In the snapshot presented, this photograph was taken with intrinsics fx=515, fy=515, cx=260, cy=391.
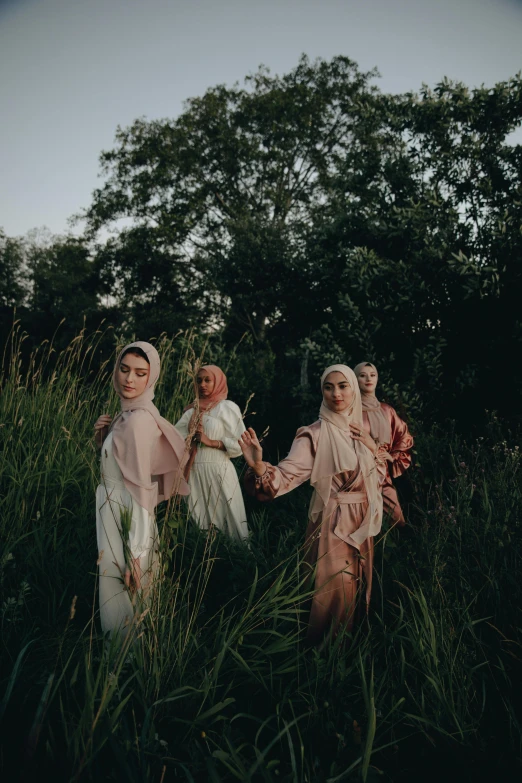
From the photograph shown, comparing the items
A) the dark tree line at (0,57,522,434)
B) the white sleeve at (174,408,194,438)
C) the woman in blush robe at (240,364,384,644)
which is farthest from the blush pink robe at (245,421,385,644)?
the dark tree line at (0,57,522,434)

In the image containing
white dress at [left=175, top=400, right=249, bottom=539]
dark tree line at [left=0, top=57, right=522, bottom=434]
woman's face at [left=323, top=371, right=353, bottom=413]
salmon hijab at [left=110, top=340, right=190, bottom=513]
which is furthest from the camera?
dark tree line at [left=0, top=57, right=522, bottom=434]

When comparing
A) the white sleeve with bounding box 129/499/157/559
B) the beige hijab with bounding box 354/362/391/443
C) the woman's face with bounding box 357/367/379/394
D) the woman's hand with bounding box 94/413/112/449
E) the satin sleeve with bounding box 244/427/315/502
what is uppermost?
the woman's face with bounding box 357/367/379/394

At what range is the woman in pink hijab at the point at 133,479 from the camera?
254 centimetres

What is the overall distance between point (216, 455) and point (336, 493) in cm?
163

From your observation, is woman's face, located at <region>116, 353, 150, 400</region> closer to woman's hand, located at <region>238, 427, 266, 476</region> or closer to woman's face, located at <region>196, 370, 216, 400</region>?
woman's hand, located at <region>238, 427, 266, 476</region>

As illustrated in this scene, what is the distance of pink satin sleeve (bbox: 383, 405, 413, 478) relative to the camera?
4594mm

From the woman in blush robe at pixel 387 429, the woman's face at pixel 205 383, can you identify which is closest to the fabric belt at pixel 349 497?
the woman in blush robe at pixel 387 429

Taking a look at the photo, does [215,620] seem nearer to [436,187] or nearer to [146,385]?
[146,385]

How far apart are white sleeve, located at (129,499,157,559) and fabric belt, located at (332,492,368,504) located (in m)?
1.04

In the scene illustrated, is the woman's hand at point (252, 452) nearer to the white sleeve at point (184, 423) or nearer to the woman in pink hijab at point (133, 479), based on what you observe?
the woman in pink hijab at point (133, 479)

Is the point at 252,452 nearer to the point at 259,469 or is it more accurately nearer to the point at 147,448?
the point at 259,469

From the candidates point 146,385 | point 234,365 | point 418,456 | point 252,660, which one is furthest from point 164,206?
point 252,660

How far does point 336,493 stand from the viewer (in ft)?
9.77

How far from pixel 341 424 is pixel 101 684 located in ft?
6.03
